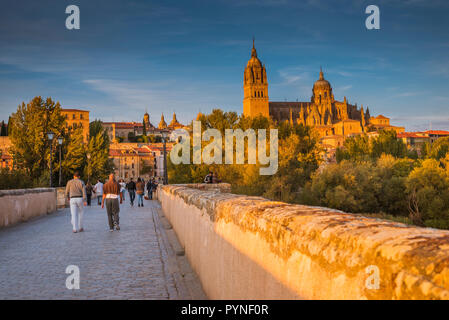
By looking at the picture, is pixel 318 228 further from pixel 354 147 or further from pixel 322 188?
pixel 354 147

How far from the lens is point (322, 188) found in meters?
55.2

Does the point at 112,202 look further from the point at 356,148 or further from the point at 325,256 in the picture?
the point at 356,148

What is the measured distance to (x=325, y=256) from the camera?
241cm

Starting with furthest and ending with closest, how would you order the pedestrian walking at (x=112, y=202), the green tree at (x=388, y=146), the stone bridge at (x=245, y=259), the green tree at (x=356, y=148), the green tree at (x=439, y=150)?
the green tree at (x=356, y=148) < the green tree at (x=388, y=146) < the green tree at (x=439, y=150) < the pedestrian walking at (x=112, y=202) < the stone bridge at (x=245, y=259)

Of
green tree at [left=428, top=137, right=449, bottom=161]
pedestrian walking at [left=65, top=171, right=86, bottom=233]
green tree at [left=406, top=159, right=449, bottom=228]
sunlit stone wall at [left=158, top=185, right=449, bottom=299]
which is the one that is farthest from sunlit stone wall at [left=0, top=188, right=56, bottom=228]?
green tree at [left=428, top=137, right=449, bottom=161]

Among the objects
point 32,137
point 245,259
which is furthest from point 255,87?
point 245,259

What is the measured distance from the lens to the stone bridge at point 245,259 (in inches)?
74.1

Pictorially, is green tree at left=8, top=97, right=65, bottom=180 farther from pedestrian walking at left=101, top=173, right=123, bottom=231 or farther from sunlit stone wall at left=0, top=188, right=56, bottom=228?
pedestrian walking at left=101, top=173, right=123, bottom=231

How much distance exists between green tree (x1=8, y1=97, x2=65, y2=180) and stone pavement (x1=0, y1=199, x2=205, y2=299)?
1960 cm

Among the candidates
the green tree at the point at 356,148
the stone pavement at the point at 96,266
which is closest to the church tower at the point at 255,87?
the green tree at the point at 356,148

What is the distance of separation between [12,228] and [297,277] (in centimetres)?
1406

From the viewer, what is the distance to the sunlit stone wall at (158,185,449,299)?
177 cm

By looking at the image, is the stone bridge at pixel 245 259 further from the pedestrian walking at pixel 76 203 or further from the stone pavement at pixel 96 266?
the pedestrian walking at pixel 76 203
